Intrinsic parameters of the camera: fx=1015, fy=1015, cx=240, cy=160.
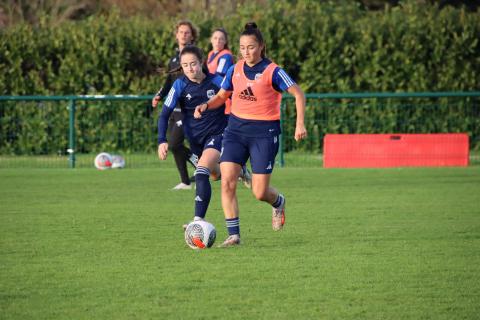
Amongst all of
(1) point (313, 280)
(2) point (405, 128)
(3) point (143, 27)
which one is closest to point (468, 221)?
(1) point (313, 280)

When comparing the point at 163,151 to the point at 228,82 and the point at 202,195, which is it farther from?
the point at 228,82

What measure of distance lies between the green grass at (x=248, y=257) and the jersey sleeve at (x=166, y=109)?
0.99 m

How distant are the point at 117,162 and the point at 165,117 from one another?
375 inches

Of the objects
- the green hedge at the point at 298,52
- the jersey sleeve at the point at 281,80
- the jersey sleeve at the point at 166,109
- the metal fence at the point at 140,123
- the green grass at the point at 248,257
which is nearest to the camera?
the green grass at the point at 248,257

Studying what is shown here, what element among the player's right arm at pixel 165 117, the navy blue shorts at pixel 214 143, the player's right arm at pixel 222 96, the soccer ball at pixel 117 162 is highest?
the player's right arm at pixel 222 96

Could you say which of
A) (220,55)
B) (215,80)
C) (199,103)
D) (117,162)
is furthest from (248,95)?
(117,162)

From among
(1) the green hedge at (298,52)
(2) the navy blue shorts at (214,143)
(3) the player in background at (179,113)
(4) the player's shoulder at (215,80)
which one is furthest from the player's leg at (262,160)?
(1) the green hedge at (298,52)

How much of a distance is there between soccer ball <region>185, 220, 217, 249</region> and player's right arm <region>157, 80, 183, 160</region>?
3.12 ft

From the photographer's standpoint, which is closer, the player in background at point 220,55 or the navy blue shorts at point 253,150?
the navy blue shorts at point 253,150

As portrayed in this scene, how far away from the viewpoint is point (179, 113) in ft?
47.5

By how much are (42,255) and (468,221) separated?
4.80 metres

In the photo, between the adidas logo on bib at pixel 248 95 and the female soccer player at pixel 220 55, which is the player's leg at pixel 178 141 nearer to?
the female soccer player at pixel 220 55

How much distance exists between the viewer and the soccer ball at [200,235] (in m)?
8.87

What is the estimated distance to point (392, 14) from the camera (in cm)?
2242
